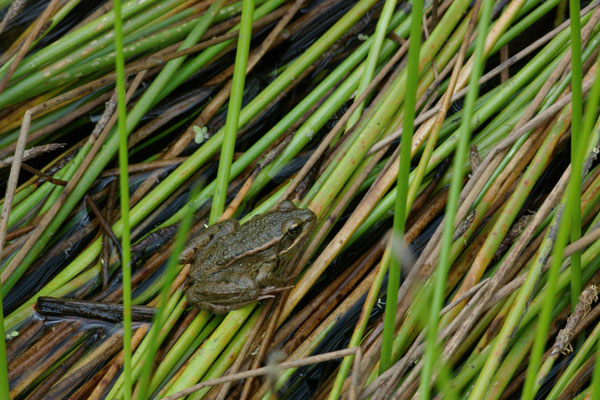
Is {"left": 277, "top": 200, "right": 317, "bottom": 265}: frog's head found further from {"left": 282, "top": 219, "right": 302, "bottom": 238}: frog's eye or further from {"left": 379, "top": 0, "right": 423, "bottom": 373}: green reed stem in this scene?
{"left": 379, "top": 0, "right": 423, "bottom": 373}: green reed stem

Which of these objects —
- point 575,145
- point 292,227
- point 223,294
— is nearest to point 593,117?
point 575,145

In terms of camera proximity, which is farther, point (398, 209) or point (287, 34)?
point (287, 34)

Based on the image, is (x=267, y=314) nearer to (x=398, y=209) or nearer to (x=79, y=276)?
(x=79, y=276)

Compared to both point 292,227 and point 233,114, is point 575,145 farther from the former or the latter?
point 233,114

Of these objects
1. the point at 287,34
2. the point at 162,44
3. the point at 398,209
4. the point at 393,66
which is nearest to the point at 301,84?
the point at 287,34

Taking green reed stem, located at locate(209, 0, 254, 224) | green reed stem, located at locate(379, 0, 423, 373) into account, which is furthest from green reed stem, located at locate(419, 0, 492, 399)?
green reed stem, located at locate(209, 0, 254, 224)

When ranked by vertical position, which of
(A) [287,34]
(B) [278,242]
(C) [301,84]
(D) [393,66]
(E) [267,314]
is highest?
(A) [287,34]
